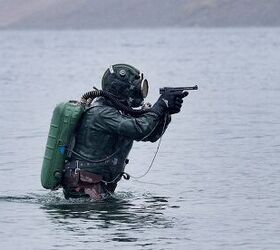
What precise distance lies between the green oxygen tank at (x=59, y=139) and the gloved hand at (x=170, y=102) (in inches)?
47.8

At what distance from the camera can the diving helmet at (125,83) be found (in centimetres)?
2044

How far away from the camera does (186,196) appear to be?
2289cm

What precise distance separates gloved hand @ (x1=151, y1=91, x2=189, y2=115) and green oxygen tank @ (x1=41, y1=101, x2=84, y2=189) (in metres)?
1.21

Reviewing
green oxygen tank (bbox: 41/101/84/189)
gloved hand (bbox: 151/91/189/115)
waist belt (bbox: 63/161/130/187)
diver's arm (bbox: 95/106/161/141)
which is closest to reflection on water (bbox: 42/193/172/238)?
waist belt (bbox: 63/161/130/187)

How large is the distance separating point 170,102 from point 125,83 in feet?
3.15

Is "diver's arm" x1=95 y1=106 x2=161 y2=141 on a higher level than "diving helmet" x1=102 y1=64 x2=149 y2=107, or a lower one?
lower

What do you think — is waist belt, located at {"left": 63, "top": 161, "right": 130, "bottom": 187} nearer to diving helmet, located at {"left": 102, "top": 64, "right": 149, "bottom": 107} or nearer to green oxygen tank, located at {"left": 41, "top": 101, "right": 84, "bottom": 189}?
green oxygen tank, located at {"left": 41, "top": 101, "right": 84, "bottom": 189}

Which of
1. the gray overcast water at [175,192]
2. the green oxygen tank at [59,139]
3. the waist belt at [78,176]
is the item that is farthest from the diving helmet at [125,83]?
the gray overcast water at [175,192]

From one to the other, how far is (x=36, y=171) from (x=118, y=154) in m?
6.67

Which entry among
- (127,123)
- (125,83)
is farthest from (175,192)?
(127,123)

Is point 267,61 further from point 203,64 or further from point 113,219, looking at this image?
point 113,219

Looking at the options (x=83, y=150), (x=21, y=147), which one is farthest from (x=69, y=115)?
(x=21, y=147)

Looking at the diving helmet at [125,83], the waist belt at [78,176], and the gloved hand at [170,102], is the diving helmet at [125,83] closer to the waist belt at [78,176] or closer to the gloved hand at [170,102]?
the gloved hand at [170,102]

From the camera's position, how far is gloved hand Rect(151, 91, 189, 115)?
64.7 ft
